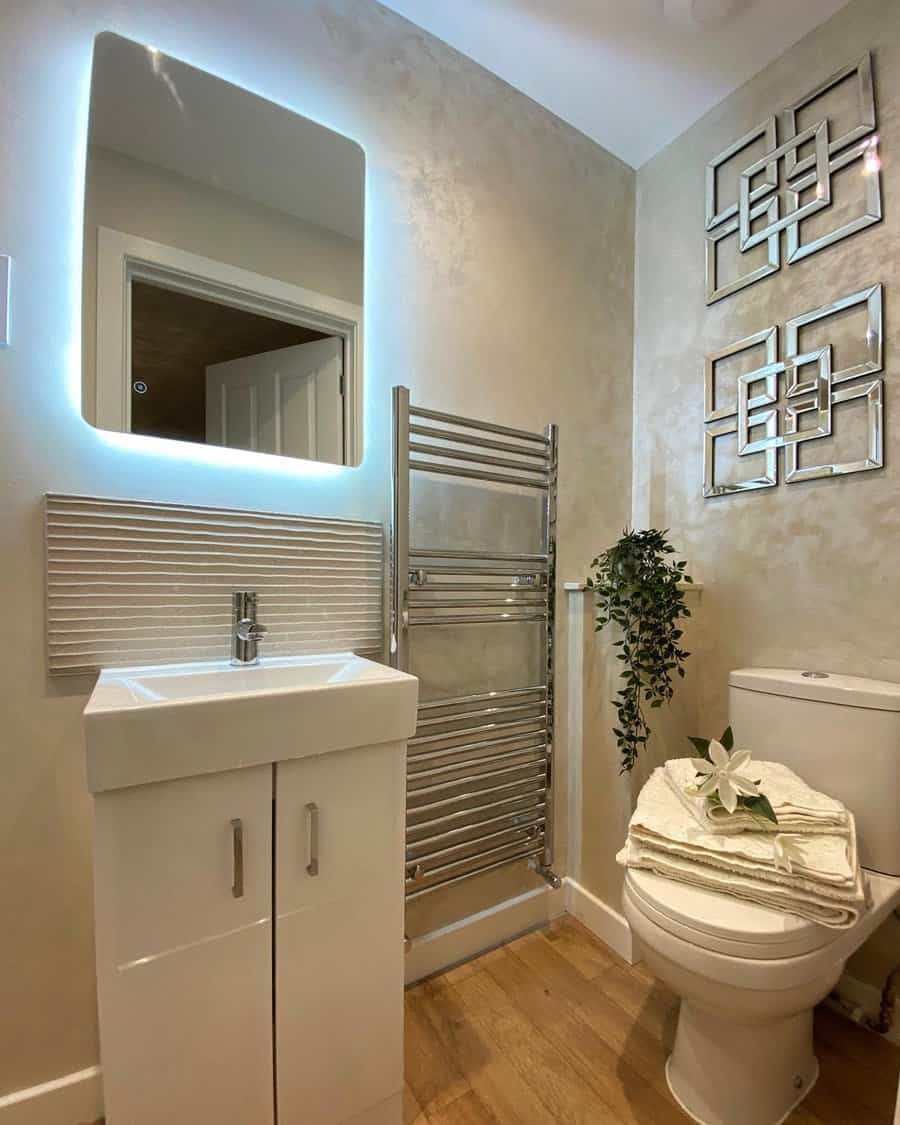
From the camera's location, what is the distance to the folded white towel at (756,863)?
2.93 ft

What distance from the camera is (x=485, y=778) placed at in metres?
1.49

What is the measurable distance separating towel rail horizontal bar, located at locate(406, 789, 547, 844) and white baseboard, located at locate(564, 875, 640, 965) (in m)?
0.33

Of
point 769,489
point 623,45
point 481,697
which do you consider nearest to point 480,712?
point 481,697

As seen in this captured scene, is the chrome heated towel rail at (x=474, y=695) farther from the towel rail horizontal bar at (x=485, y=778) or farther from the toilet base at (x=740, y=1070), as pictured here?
the toilet base at (x=740, y=1070)

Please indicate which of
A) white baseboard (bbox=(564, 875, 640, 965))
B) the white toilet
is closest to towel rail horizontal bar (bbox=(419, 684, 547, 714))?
the white toilet

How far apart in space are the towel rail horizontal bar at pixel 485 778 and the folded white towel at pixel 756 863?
456 mm

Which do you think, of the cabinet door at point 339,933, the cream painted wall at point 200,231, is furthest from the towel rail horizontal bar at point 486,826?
the cream painted wall at point 200,231

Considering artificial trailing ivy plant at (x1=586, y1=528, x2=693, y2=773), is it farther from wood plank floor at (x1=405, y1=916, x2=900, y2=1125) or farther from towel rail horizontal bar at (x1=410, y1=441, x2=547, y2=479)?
wood plank floor at (x1=405, y1=916, x2=900, y2=1125)

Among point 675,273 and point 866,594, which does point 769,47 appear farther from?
point 866,594

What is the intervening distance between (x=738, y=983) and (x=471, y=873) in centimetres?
70

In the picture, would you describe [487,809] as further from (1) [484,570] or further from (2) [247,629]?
(2) [247,629]

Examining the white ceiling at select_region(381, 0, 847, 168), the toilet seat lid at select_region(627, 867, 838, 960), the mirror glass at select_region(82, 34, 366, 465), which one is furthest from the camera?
the white ceiling at select_region(381, 0, 847, 168)

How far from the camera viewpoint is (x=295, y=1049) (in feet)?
2.93

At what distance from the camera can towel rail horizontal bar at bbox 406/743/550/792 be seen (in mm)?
1379
